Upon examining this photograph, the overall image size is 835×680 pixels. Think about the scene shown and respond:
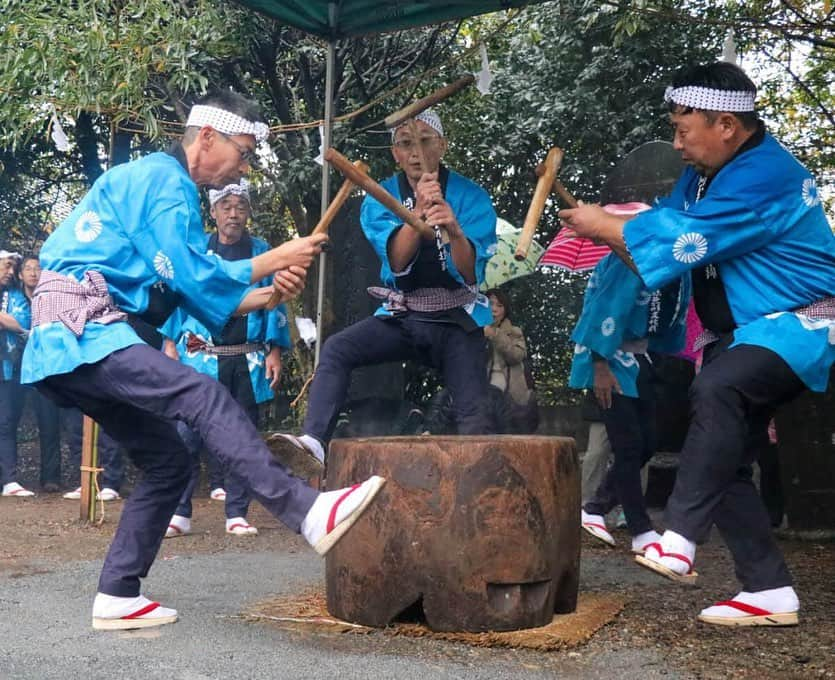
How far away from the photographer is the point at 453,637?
127 inches

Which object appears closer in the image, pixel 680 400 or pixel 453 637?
pixel 453 637

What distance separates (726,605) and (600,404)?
1698mm

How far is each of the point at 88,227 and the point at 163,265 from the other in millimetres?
291

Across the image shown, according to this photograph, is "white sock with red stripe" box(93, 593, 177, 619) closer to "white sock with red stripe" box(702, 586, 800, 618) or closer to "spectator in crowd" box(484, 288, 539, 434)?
"white sock with red stripe" box(702, 586, 800, 618)

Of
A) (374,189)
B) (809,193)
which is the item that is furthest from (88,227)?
(809,193)

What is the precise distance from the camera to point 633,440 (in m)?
5.09

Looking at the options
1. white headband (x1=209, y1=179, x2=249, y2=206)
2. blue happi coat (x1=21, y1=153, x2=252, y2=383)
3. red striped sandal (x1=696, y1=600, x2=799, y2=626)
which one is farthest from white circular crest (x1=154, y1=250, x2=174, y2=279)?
white headband (x1=209, y1=179, x2=249, y2=206)

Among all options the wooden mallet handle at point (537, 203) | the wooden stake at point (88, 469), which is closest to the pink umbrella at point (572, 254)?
the wooden mallet handle at point (537, 203)

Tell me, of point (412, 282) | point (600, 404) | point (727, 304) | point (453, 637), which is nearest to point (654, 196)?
point (600, 404)

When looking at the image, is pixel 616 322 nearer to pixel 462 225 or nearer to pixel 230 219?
pixel 462 225

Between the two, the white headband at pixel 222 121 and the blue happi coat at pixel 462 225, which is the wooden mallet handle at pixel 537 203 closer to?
the blue happi coat at pixel 462 225

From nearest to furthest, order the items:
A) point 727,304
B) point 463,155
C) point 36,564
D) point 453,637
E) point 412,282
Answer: point 453,637, point 727,304, point 412,282, point 36,564, point 463,155

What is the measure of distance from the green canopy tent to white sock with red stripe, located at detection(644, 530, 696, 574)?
251cm

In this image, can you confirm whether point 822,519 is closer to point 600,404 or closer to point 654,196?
point 600,404
